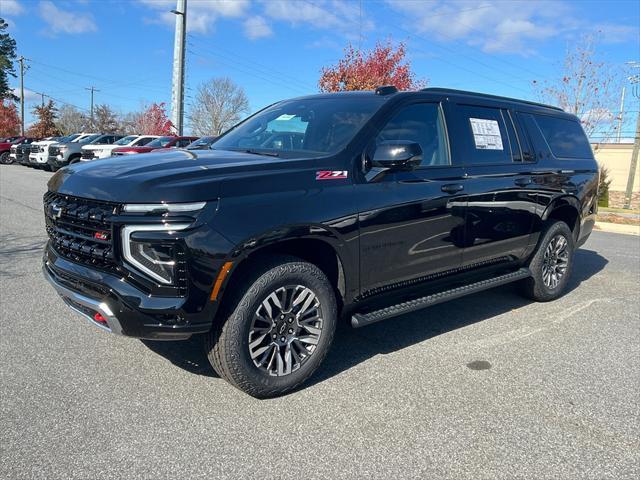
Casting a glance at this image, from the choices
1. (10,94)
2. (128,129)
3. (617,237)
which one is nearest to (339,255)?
(617,237)

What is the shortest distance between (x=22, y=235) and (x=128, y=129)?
74.5 m

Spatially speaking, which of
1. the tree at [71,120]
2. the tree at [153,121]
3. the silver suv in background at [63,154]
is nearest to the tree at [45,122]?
the tree at [153,121]

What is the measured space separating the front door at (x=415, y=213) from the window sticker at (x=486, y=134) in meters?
0.43

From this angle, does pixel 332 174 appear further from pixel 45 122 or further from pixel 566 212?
pixel 45 122

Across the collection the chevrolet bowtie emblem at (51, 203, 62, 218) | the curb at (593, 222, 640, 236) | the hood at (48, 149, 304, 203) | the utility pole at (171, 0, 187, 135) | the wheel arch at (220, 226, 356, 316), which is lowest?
the curb at (593, 222, 640, 236)

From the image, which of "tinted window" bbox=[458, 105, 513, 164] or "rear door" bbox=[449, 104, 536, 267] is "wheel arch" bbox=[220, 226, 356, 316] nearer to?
"rear door" bbox=[449, 104, 536, 267]

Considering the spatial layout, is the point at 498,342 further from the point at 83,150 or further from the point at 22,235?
the point at 83,150

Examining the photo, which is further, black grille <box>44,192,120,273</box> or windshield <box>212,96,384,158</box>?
windshield <box>212,96,384,158</box>

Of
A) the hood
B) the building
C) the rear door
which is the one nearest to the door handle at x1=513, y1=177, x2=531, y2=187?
the rear door

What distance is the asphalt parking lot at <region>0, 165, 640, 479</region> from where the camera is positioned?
268 cm

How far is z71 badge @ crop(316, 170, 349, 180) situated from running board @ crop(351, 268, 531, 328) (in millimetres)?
981

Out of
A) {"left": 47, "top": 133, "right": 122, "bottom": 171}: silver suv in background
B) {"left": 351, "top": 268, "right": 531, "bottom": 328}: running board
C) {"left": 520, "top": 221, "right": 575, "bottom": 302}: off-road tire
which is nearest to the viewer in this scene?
{"left": 351, "top": 268, "right": 531, "bottom": 328}: running board

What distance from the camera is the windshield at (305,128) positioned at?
3852 mm

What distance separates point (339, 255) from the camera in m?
3.50
